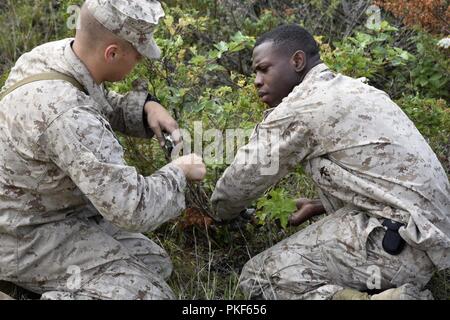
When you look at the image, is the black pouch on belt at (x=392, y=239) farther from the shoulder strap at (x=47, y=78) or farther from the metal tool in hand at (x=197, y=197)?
the shoulder strap at (x=47, y=78)

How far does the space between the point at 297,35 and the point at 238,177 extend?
780 millimetres

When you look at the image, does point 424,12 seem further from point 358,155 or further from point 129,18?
point 129,18

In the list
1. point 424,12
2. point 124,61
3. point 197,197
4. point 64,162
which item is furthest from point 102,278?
point 424,12

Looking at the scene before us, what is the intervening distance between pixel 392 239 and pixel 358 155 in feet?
1.37

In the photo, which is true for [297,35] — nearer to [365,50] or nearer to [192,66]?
[192,66]

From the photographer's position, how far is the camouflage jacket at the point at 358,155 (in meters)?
3.53

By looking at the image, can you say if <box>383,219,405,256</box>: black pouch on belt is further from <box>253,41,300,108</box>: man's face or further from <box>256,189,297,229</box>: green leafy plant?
<box>253,41,300,108</box>: man's face

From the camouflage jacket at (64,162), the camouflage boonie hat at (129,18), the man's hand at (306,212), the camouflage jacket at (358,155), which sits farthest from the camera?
the man's hand at (306,212)

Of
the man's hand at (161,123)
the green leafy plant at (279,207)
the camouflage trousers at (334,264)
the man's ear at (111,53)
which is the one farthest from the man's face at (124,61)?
the camouflage trousers at (334,264)

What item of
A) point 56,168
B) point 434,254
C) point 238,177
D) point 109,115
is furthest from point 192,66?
point 434,254

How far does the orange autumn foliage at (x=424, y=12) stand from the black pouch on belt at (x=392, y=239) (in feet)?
8.19

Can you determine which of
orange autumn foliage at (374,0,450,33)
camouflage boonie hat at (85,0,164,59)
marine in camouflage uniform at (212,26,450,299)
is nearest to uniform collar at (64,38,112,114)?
camouflage boonie hat at (85,0,164,59)

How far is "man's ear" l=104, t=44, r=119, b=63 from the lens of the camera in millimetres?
3377

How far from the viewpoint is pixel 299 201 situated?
4.18 meters
